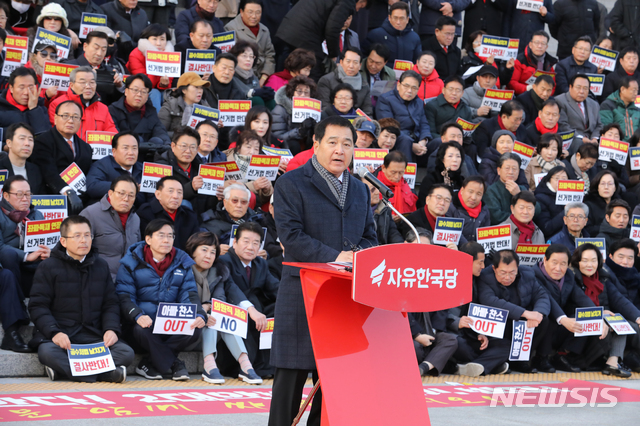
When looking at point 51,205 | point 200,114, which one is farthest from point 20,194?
point 200,114

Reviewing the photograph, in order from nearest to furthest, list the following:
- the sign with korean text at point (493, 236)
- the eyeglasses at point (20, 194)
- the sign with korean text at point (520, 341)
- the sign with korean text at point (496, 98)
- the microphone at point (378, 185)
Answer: the microphone at point (378, 185), the eyeglasses at point (20, 194), the sign with korean text at point (520, 341), the sign with korean text at point (493, 236), the sign with korean text at point (496, 98)

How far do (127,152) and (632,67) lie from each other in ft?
28.9

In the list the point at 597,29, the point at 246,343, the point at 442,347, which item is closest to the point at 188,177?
the point at 246,343

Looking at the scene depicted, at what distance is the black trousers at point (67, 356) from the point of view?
607 cm

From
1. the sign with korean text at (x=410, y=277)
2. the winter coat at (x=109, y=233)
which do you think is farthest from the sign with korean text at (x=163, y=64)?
the sign with korean text at (x=410, y=277)

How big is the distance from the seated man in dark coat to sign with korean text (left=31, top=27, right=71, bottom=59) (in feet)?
11.1

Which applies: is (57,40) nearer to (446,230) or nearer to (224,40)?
(224,40)

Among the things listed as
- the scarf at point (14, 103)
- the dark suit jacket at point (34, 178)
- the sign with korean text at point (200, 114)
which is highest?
the sign with korean text at point (200, 114)

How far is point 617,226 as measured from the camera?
9617 millimetres

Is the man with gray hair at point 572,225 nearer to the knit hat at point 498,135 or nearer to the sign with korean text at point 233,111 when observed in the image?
the knit hat at point 498,135

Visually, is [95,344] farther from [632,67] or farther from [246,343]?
[632,67]

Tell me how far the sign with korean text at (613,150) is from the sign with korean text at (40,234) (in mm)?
7309

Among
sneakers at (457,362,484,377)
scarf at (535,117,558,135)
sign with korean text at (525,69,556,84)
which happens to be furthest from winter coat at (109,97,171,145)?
sign with korean text at (525,69,556,84)

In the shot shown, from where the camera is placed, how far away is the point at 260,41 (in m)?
11.4
